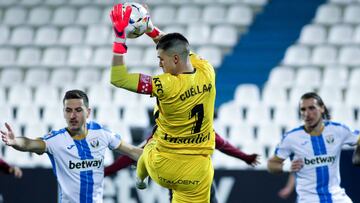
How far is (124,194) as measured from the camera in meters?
9.91

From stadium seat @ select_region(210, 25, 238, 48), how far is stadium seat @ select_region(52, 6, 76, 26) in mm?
2762

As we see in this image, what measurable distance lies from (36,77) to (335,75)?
5122 millimetres

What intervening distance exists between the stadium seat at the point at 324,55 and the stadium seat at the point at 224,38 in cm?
155

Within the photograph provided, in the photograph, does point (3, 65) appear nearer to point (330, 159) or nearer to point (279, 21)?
point (279, 21)

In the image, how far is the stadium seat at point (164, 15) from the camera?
47.5 feet

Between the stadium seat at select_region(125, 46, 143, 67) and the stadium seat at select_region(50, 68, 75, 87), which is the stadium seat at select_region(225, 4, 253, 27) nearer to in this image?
the stadium seat at select_region(125, 46, 143, 67)

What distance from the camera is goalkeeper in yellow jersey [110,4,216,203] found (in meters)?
5.83

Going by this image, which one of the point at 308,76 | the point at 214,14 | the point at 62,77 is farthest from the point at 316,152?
the point at 62,77

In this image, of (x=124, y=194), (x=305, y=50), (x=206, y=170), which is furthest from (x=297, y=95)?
(x=206, y=170)

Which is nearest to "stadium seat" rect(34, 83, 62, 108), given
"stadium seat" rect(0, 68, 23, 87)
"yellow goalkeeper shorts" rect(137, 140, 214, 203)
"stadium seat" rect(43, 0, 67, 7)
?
"stadium seat" rect(0, 68, 23, 87)

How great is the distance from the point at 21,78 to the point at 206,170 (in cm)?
880

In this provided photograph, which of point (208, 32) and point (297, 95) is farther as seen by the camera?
point (208, 32)

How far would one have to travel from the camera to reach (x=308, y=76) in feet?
42.6

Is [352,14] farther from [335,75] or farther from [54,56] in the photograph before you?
[54,56]
